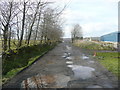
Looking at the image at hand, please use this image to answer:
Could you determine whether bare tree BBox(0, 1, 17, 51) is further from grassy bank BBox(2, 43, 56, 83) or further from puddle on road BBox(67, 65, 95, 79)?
puddle on road BBox(67, 65, 95, 79)

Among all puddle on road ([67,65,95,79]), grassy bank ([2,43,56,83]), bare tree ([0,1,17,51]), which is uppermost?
bare tree ([0,1,17,51])

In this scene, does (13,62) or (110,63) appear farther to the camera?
(110,63)

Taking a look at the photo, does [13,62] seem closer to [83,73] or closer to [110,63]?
[83,73]

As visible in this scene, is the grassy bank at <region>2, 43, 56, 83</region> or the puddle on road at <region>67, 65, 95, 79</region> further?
the grassy bank at <region>2, 43, 56, 83</region>

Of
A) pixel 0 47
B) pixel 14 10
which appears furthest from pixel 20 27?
pixel 0 47

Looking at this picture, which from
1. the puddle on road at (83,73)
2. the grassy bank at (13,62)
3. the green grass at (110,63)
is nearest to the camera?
the puddle on road at (83,73)

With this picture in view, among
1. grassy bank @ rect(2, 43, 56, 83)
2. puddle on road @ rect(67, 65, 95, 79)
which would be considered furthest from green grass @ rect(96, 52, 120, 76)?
grassy bank @ rect(2, 43, 56, 83)

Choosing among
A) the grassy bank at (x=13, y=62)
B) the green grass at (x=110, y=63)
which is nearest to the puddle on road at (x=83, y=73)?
the green grass at (x=110, y=63)

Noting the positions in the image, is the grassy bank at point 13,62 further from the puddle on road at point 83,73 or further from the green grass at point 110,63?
the green grass at point 110,63

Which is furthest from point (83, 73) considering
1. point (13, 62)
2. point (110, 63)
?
point (13, 62)

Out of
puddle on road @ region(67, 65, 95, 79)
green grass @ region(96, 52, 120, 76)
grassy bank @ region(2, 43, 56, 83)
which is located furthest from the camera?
green grass @ region(96, 52, 120, 76)

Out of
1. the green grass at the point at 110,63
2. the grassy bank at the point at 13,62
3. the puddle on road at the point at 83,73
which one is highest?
the grassy bank at the point at 13,62

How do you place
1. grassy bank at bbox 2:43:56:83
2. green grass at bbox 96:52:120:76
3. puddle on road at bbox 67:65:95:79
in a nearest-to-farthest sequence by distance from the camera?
1. puddle on road at bbox 67:65:95:79
2. grassy bank at bbox 2:43:56:83
3. green grass at bbox 96:52:120:76

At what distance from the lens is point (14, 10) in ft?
36.1
